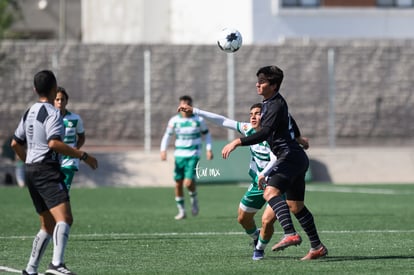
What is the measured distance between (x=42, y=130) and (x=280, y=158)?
280 centimetres

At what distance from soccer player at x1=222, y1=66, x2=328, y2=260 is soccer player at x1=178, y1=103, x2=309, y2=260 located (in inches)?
6.1

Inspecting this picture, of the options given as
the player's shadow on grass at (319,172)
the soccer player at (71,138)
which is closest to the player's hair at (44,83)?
Result: the soccer player at (71,138)

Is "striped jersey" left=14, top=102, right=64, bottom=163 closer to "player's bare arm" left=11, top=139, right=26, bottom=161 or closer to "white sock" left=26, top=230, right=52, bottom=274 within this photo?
"player's bare arm" left=11, top=139, right=26, bottom=161

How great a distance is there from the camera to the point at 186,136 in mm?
21359

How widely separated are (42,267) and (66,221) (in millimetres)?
1563

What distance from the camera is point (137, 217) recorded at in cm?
2062

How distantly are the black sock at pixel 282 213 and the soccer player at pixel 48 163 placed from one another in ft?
7.24

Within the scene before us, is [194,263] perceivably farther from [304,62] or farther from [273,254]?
[304,62]

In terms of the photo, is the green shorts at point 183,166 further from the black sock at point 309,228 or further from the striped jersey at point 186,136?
the black sock at point 309,228

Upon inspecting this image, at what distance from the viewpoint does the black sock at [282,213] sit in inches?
490

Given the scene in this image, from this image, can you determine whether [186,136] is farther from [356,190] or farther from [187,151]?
[356,190]

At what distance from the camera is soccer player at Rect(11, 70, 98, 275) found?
11078 mm

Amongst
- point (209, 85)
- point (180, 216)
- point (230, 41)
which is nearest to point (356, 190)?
point (209, 85)

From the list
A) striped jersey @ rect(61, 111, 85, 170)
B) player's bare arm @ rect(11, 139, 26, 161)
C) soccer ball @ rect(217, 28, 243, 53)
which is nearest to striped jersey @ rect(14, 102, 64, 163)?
player's bare arm @ rect(11, 139, 26, 161)
